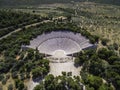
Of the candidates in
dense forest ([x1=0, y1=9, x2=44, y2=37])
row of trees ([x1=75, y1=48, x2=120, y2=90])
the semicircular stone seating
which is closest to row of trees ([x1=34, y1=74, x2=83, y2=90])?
row of trees ([x1=75, y1=48, x2=120, y2=90])

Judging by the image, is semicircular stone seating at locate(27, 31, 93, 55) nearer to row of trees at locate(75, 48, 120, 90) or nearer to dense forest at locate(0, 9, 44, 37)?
row of trees at locate(75, 48, 120, 90)

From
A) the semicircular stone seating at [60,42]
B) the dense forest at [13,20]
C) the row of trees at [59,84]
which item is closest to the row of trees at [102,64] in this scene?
the row of trees at [59,84]

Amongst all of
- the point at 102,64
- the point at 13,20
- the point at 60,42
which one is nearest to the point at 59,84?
the point at 102,64

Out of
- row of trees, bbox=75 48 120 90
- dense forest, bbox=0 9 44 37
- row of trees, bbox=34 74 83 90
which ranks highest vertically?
dense forest, bbox=0 9 44 37

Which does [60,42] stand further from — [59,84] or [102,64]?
[59,84]

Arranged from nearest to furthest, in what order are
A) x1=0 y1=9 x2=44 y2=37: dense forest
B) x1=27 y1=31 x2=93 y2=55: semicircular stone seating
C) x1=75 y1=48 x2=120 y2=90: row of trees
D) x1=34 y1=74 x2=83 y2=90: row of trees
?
x1=34 y1=74 x2=83 y2=90: row of trees → x1=75 y1=48 x2=120 y2=90: row of trees → x1=27 y1=31 x2=93 y2=55: semicircular stone seating → x1=0 y1=9 x2=44 y2=37: dense forest

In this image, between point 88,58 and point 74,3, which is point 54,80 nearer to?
point 88,58

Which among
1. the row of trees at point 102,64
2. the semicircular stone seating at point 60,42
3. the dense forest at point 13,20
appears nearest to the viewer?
the row of trees at point 102,64

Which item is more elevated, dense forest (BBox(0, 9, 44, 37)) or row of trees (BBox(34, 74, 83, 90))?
dense forest (BBox(0, 9, 44, 37))

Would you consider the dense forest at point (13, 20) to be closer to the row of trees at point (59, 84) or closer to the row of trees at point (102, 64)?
the row of trees at point (102, 64)
